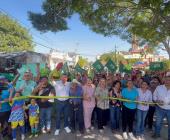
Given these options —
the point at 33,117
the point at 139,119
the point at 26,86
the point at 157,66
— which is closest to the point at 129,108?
the point at 139,119

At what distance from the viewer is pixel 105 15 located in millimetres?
11141

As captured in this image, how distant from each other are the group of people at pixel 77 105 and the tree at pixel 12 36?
A: 3481cm

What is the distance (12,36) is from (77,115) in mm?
36609

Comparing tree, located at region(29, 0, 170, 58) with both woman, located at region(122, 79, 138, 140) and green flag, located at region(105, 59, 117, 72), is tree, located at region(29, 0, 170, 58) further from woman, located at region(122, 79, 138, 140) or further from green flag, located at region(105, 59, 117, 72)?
woman, located at region(122, 79, 138, 140)

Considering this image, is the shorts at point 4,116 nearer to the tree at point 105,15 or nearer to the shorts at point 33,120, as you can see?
the shorts at point 33,120

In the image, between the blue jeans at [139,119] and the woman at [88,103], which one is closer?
the blue jeans at [139,119]

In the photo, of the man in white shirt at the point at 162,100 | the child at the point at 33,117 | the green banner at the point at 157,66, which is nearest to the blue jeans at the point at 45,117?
the child at the point at 33,117

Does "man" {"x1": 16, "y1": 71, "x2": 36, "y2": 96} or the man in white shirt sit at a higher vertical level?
"man" {"x1": 16, "y1": 71, "x2": 36, "y2": 96}

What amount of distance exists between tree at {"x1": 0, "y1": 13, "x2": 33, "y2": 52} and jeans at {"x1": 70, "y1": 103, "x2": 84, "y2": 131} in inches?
1374

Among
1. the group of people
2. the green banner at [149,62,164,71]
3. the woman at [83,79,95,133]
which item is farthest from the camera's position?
the green banner at [149,62,164,71]

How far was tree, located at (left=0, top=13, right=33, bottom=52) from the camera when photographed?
40769mm

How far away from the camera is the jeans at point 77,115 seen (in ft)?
25.8

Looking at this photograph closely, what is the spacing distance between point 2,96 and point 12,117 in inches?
25.2

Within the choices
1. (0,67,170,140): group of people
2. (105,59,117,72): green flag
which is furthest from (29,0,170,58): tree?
(0,67,170,140): group of people
